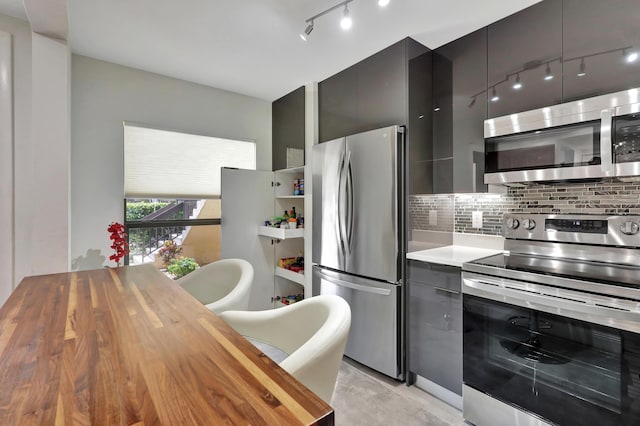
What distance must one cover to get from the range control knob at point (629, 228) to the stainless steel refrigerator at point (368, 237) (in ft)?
3.93

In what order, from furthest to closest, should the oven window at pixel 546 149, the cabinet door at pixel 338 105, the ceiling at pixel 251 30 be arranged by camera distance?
1. the cabinet door at pixel 338 105
2. the ceiling at pixel 251 30
3. the oven window at pixel 546 149

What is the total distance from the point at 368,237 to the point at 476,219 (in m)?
0.85

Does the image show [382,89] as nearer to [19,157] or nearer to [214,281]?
[214,281]

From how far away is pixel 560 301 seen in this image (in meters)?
1.50

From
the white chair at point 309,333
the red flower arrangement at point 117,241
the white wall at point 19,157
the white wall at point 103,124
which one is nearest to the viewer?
the white chair at point 309,333

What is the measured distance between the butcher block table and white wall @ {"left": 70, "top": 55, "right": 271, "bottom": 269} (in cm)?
153

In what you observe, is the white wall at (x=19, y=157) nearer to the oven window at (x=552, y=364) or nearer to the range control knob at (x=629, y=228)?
the oven window at (x=552, y=364)

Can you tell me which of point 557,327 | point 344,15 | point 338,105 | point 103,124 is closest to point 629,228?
point 557,327

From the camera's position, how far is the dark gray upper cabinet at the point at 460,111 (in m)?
2.18

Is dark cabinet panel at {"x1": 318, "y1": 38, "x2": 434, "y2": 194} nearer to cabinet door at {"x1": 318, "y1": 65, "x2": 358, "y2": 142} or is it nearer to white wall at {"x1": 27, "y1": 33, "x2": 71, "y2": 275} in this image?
cabinet door at {"x1": 318, "y1": 65, "x2": 358, "y2": 142}

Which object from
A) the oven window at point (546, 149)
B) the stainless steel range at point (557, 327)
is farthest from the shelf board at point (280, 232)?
the oven window at point (546, 149)

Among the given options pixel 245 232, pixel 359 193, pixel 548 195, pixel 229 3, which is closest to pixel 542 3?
pixel 548 195

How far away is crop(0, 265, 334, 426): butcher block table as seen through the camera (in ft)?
1.95

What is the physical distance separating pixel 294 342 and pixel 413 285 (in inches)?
45.9
